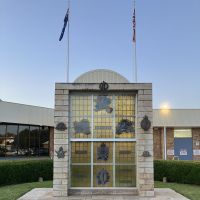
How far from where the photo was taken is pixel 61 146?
37.5 ft

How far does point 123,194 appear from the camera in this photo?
448 inches

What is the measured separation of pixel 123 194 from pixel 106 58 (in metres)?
9.06

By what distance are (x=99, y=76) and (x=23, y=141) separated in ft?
26.0

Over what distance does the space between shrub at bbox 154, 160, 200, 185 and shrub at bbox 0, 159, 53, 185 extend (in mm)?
5235

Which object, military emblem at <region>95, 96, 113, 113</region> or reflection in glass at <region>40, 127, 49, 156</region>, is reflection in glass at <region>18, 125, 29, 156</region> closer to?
reflection in glass at <region>40, 127, 49, 156</region>

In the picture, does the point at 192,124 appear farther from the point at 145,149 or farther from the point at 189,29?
the point at 145,149

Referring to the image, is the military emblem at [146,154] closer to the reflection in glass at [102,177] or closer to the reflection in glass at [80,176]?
the reflection in glass at [102,177]

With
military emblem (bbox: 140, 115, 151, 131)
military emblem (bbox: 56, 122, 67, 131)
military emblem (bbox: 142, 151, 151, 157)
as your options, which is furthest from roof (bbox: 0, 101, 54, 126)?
military emblem (bbox: 142, 151, 151, 157)

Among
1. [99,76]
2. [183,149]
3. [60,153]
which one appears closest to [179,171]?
[99,76]

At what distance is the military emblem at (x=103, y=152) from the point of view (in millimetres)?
11688

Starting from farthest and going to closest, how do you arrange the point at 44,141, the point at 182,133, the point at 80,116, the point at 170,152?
the point at 182,133, the point at 170,152, the point at 44,141, the point at 80,116

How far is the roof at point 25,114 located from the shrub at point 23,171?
3.61 meters

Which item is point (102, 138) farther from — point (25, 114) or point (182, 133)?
point (182, 133)

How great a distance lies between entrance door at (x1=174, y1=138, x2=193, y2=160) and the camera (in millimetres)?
22016
